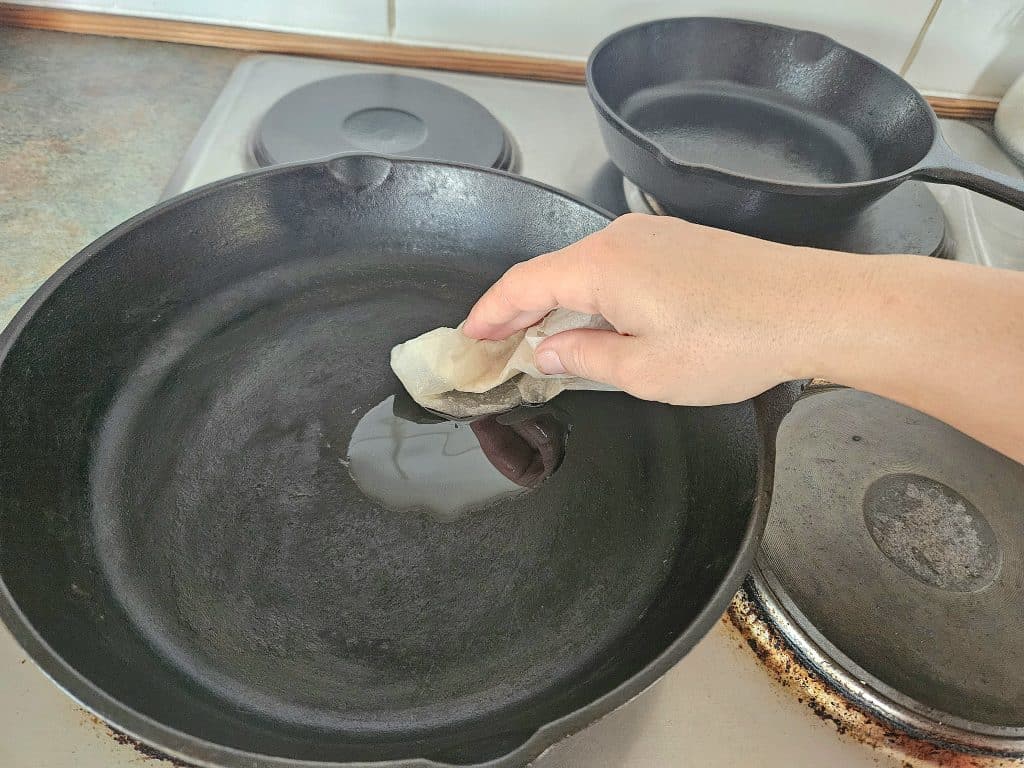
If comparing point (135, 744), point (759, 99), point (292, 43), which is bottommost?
point (135, 744)

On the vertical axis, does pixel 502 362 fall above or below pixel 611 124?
below

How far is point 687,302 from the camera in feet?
1.59

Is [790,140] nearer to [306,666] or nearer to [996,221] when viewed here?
[996,221]

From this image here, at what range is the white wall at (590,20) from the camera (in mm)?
1012

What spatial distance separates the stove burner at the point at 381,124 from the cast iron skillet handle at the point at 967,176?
0.46m

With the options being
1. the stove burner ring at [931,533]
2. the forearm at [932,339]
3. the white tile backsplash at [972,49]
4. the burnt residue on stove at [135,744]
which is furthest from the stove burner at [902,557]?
the white tile backsplash at [972,49]

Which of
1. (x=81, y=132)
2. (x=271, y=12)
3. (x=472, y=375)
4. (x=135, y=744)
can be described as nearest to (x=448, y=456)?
(x=472, y=375)

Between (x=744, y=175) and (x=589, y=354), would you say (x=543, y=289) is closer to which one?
(x=589, y=354)

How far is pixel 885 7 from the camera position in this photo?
1005 mm

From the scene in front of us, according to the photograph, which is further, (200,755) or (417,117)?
Result: (417,117)

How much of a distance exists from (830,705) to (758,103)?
737 millimetres

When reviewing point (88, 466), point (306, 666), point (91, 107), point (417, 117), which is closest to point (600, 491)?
point (306, 666)

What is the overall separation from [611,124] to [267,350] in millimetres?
398

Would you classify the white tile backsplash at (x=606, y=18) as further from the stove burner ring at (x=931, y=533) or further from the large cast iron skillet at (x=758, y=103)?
the stove burner ring at (x=931, y=533)
